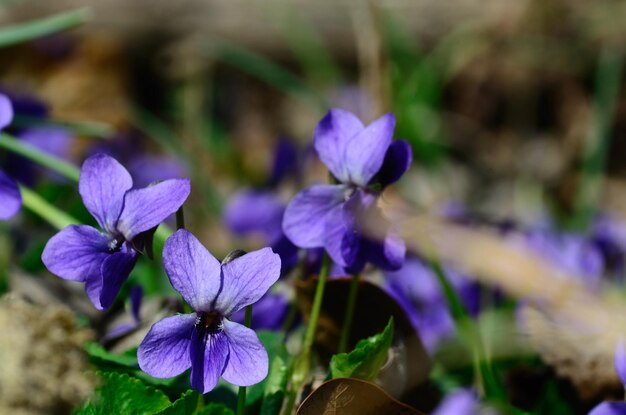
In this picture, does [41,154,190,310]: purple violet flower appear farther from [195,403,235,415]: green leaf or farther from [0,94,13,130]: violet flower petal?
[0,94,13,130]: violet flower petal

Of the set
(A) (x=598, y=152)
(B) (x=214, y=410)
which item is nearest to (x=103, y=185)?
(B) (x=214, y=410)

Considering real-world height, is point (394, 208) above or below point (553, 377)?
below

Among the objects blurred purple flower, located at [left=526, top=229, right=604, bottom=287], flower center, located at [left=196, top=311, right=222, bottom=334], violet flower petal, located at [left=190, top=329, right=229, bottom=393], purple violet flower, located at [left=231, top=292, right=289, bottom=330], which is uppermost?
flower center, located at [left=196, top=311, right=222, bottom=334]

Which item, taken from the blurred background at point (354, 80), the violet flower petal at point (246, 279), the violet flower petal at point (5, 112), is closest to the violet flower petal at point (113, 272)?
the violet flower petal at point (246, 279)

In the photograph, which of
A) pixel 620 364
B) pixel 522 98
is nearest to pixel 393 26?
pixel 522 98

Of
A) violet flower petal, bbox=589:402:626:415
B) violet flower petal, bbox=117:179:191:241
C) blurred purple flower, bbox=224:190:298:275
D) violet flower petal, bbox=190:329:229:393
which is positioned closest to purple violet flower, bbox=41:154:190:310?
violet flower petal, bbox=117:179:191:241

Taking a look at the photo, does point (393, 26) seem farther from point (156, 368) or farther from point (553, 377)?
point (156, 368)

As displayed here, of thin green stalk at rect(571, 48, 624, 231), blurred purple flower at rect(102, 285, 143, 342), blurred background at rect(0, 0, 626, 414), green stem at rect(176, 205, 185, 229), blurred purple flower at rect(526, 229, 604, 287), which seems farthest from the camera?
blurred background at rect(0, 0, 626, 414)
